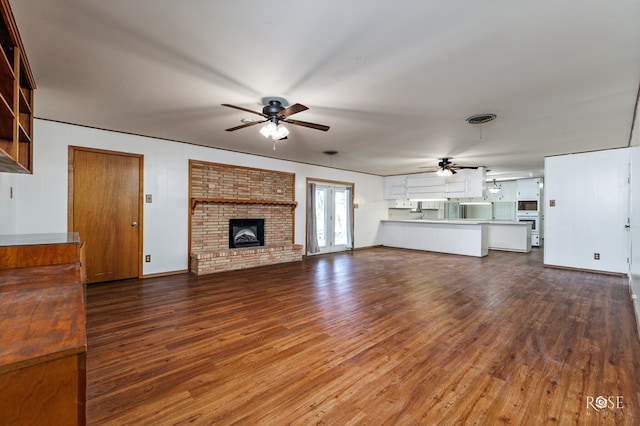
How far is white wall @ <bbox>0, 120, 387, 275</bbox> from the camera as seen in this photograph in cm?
386

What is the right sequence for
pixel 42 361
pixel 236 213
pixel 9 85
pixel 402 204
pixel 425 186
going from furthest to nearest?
pixel 402 204 < pixel 425 186 < pixel 236 213 < pixel 9 85 < pixel 42 361

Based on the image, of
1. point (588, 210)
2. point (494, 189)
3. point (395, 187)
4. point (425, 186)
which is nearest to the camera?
point (588, 210)

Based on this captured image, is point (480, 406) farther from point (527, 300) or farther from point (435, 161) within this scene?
point (435, 161)

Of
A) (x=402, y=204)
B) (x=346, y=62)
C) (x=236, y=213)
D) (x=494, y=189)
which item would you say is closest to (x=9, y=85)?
(x=346, y=62)

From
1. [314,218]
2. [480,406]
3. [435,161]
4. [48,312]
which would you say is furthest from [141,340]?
[435,161]

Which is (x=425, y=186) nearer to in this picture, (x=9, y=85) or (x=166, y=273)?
(x=166, y=273)

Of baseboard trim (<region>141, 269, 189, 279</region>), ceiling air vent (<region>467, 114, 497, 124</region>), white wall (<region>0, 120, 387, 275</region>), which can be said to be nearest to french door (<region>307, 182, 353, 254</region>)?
white wall (<region>0, 120, 387, 275</region>)

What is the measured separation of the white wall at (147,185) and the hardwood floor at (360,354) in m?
0.91

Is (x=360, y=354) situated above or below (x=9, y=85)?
below

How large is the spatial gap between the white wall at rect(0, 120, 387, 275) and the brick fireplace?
0.59 ft

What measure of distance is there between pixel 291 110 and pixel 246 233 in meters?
3.89

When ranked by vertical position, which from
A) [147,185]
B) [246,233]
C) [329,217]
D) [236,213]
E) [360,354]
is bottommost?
[360,354]

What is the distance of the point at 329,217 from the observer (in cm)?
806

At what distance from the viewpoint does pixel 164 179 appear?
16.6 ft
